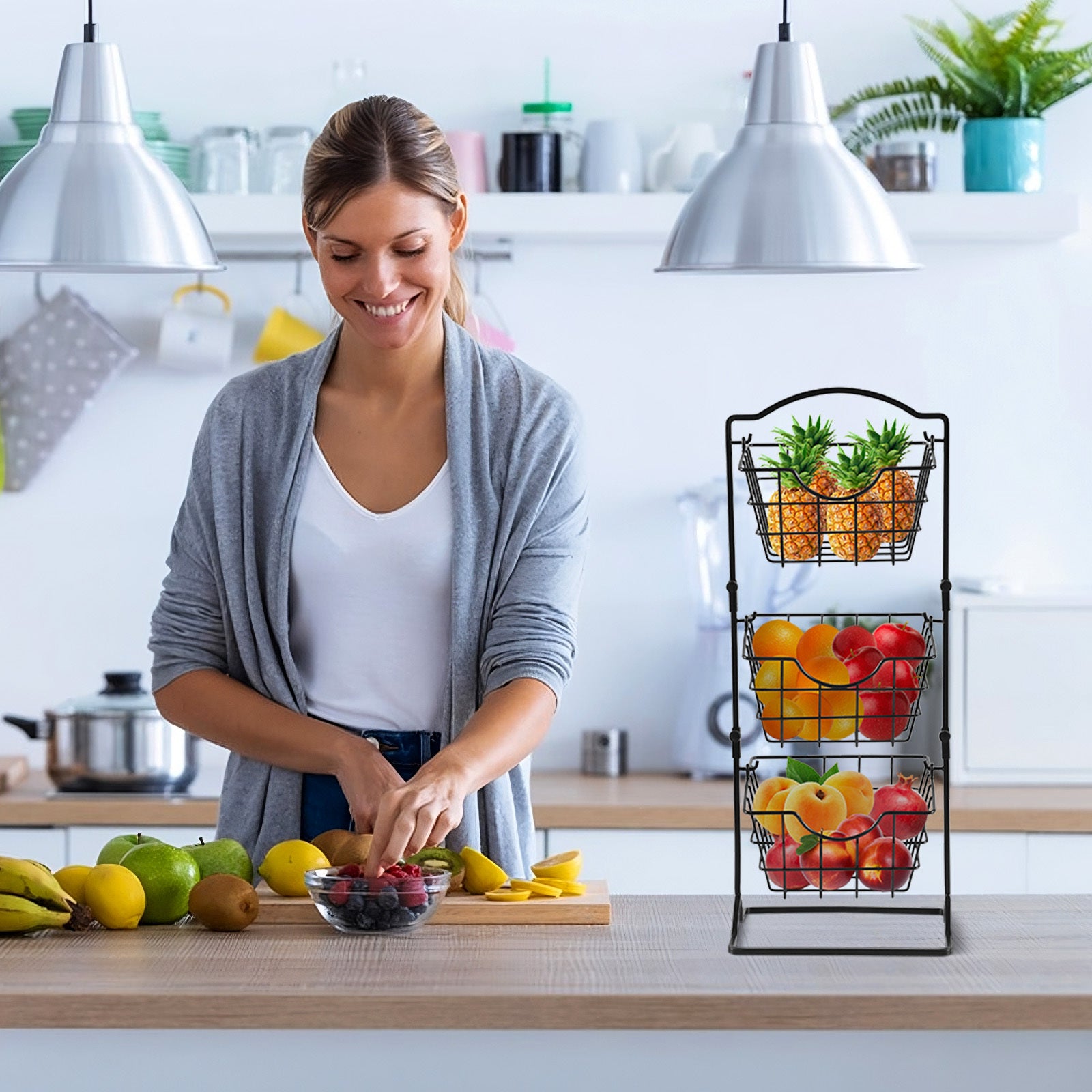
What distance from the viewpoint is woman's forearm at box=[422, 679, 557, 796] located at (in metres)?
1.68

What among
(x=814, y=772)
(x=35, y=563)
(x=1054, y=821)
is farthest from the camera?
(x=35, y=563)

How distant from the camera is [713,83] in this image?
3.37 m

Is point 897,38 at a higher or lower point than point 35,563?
higher

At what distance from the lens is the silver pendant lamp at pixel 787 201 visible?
1.63 metres

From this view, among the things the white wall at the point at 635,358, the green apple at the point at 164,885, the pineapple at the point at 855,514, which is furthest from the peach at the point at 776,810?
the white wall at the point at 635,358

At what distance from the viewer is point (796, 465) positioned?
4.89 ft

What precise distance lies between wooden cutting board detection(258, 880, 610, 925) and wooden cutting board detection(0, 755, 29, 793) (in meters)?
1.60

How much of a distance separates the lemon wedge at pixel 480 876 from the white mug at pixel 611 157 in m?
1.84

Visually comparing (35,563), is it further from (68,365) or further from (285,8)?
(285,8)

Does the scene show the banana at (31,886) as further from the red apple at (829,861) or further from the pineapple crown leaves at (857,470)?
the pineapple crown leaves at (857,470)

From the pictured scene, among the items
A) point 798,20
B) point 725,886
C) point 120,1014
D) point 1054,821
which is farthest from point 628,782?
point 120,1014

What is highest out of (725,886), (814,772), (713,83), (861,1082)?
(713,83)

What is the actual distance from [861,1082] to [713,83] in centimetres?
242

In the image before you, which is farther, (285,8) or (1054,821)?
(285,8)
